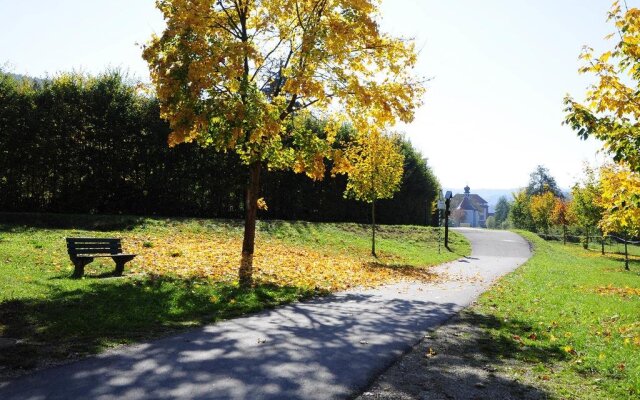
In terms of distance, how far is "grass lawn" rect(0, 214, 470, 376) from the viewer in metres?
6.50

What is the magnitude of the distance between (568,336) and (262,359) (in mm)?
4965

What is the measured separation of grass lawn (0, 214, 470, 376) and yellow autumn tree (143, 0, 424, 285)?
57.9 inches

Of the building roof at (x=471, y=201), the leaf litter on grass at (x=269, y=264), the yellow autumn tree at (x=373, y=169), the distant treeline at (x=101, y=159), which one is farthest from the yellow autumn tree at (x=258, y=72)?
the building roof at (x=471, y=201)

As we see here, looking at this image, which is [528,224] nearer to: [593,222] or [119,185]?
[593,222]

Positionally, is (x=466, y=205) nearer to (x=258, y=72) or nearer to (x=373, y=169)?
(x=373, y=169)

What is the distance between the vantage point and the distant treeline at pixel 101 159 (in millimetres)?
22234

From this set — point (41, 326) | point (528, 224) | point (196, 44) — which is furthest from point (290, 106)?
point (528, 224)

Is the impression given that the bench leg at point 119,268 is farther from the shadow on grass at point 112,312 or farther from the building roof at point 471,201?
the building roof at point 471,201

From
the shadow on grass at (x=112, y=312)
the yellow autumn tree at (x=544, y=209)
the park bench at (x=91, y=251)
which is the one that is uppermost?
the yellow autumn tree at (x=544, y=209)

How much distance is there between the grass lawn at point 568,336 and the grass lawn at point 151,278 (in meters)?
3.90

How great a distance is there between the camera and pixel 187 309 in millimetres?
8211

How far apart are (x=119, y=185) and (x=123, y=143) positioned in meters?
2.14

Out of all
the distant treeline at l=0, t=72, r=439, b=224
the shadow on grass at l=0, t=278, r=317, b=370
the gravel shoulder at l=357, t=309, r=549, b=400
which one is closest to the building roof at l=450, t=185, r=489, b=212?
the distant treeline at l=0, t=72, r=439, b=224

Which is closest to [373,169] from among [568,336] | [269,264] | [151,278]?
[269,264]
